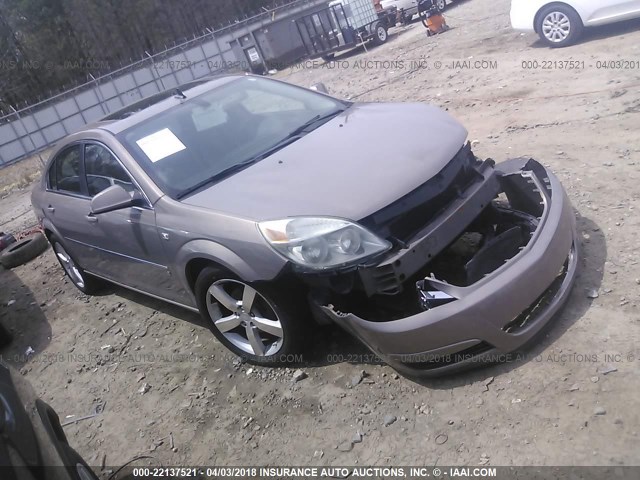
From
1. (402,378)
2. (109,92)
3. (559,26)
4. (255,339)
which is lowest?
(402,378)

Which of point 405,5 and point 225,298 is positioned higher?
point 405,5

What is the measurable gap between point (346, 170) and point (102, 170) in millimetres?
2028

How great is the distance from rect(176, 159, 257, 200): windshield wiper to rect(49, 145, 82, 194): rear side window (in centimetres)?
150

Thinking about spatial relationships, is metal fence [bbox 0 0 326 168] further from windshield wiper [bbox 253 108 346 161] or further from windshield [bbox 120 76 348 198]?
windshield wiper [bbox 253 108 346 161]

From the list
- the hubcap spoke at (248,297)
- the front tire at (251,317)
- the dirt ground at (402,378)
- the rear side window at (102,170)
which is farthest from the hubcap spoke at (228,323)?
the rear side window at (102,170)

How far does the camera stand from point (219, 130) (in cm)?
399

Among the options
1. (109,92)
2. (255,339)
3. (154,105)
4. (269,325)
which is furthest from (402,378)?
(109,92)

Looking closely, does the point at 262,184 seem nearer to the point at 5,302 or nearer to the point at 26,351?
the point at 26,351

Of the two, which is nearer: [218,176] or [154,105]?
[218,176]

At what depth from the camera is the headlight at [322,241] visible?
291 cm

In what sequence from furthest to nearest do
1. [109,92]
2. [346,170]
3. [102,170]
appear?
[109,92] → [102,170] → [346,170]

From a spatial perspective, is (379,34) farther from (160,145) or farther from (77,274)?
(160,145)

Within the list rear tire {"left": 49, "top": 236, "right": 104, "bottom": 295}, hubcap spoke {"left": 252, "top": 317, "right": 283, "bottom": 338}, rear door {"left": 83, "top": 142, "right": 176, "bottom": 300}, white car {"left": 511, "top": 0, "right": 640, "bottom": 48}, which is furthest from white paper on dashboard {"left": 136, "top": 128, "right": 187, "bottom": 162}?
white car {"left": 511, "top": 0, "right": 640, "bottom": 48}

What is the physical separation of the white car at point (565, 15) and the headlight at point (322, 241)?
7006 mm
